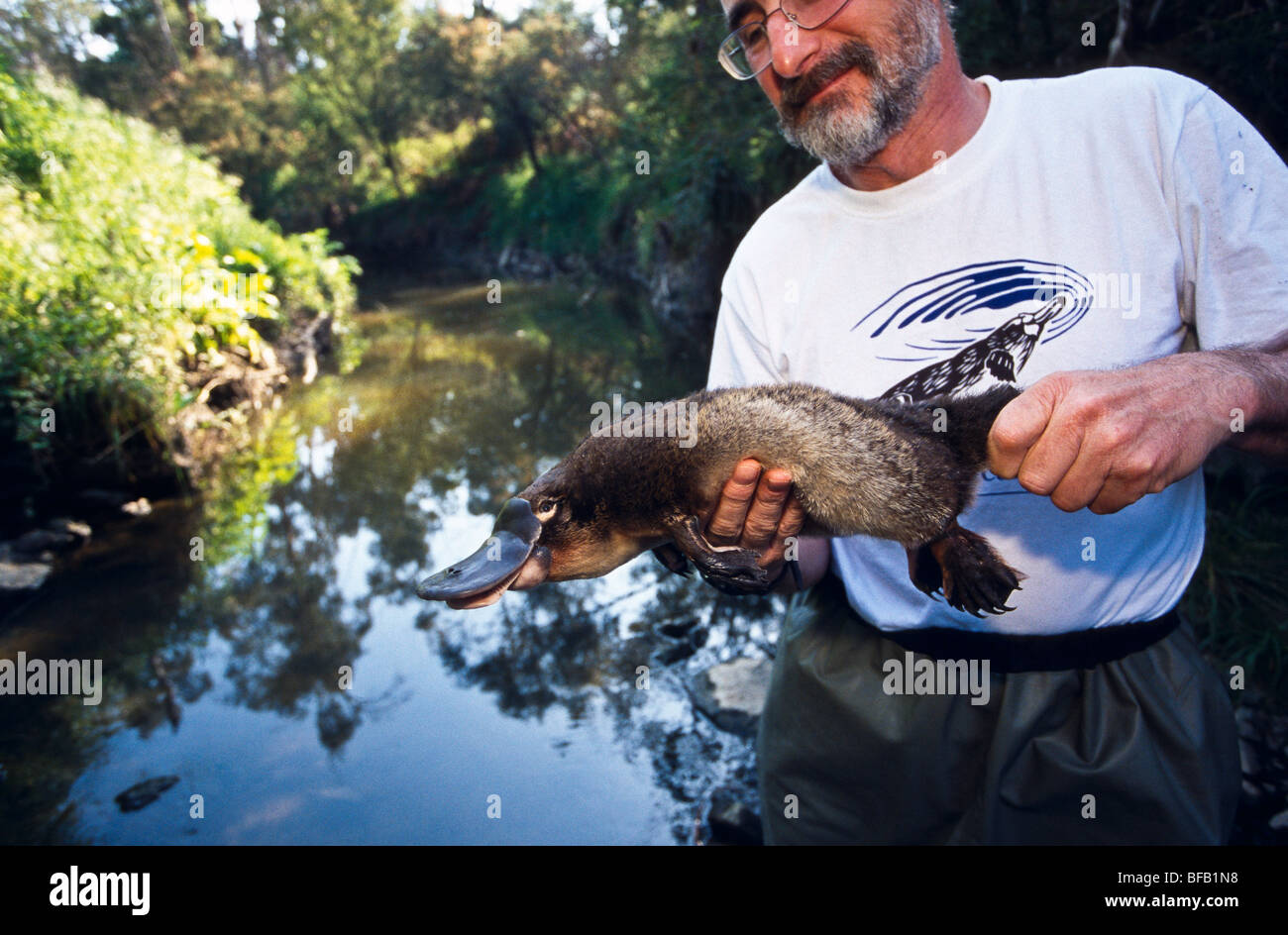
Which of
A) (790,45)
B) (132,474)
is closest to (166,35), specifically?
(132,474)

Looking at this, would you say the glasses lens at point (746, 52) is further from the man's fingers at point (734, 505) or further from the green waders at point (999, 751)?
the green waders at point (999, 751)

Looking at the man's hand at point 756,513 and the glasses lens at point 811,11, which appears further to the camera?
the glasses lens at point 811,11

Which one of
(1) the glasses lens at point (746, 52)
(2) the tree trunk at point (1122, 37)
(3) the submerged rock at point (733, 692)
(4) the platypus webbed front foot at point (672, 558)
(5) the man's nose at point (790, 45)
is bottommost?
(3) the submerged rock at point (733, 692)

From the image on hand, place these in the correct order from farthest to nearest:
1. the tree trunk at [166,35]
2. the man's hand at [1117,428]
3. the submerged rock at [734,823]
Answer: the tree trunk at [166,35], the submerged rock at [734,823], the man's hand at [1117,428]

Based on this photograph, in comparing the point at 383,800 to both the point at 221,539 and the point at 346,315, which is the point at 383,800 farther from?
the point at 346,315

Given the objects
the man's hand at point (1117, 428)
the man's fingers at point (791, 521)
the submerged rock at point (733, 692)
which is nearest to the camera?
the man's hand at point (1117, 428)

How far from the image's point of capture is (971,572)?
155 cm

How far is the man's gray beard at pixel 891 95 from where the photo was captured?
1836 mm

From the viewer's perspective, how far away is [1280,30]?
4031 mm

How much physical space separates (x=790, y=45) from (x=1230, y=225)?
1029 mm

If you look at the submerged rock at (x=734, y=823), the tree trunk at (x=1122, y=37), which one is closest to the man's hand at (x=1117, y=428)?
the submerged rock at (x=734, y=823)

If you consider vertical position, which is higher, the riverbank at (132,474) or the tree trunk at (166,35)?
the tree trunk at (166,35)

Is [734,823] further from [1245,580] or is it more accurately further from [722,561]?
[1245,580]

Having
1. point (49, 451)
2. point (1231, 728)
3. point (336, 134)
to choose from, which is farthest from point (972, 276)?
point (336, 134)
